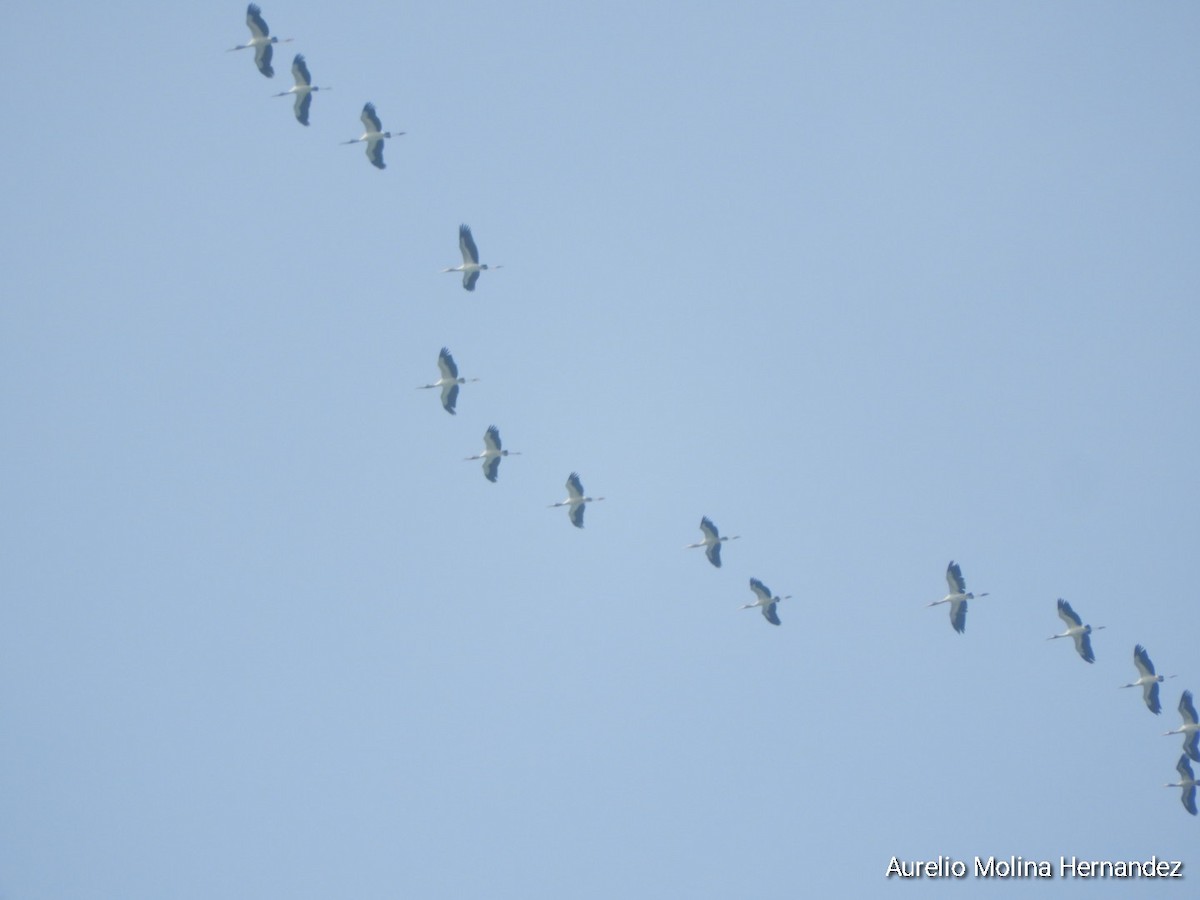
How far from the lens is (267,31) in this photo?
63.2 m

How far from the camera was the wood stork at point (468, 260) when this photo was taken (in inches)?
2544

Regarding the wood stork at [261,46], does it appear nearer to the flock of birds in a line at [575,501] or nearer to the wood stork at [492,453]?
the flock of birds in a line at [575,501]

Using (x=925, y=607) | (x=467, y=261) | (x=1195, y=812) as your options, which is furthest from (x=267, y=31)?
(x=1195, y=812)

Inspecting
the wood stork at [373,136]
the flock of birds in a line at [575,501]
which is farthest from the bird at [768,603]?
the wood stork at [373,136]

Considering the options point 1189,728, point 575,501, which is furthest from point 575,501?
point 1189,728

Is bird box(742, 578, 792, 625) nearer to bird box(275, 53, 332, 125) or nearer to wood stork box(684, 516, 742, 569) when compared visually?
wood stork box(684, 516, 742, 569)

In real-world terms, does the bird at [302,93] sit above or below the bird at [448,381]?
above

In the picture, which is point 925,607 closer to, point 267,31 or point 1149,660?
point 1149,660

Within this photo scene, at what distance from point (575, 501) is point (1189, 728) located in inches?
842

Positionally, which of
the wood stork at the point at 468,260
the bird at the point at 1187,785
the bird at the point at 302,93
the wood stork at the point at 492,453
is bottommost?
the bird at the point at 1187,785

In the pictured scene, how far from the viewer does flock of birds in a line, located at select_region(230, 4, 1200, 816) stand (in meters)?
64.2

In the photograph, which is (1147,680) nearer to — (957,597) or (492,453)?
(957,597)

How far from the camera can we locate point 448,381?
6656cm

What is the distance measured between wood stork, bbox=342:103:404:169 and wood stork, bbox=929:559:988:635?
2246 centimetres
